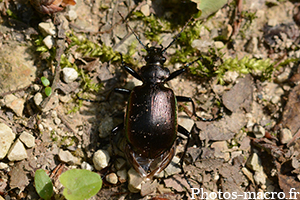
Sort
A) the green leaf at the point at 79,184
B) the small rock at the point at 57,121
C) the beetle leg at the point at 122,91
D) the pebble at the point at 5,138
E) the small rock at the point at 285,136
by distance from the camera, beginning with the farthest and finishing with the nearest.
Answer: the small rock at the point at 285,136, the beetle leg at the point at 122,91, the small rock at the point at 57,121, the pebble at the point at 5,138, the green leaf at the point at 79,184

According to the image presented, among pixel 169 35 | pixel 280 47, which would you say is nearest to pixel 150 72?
pixel 169 35

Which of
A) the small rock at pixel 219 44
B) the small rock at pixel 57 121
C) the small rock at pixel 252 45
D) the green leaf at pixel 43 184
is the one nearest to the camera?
the green leaf at pixel 43 184

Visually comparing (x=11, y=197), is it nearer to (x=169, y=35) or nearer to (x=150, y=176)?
(x=150, y=176)

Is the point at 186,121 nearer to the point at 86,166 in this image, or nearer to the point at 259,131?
the point at 259,131

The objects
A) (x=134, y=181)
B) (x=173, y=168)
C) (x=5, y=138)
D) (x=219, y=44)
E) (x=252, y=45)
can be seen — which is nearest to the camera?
(x=5, y=138)

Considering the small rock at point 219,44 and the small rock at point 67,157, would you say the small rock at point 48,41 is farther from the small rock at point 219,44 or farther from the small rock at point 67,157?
the small rock at point 219,44

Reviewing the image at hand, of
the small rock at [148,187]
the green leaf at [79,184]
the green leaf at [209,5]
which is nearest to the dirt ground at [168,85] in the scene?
the small rock at [148,187]

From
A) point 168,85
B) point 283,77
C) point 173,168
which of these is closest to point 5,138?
point 173,168
